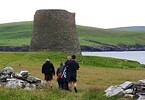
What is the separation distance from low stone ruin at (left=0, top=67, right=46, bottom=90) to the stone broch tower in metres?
40.9

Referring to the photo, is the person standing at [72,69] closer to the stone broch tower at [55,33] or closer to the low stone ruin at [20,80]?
Result: the low stone ruin at [20,80]

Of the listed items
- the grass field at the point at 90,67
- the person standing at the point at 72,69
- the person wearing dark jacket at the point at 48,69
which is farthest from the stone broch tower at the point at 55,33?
the person standing at the point at 72,69

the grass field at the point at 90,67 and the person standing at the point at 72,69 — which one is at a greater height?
the person standing at the point at 72,69

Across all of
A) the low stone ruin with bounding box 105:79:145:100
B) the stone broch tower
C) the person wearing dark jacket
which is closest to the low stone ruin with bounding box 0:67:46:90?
the person wearing dark jacket

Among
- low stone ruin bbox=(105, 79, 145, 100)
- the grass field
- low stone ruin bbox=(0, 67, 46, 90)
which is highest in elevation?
low stone ruin bbox=(105, 79, 145, 100)

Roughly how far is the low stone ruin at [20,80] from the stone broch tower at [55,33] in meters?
40.9

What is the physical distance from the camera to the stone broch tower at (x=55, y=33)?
6869 centimetres

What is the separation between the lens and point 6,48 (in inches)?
6954

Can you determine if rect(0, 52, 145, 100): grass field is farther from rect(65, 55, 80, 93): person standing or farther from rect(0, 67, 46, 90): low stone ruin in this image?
rect(65, 55, 80, 93): person standing

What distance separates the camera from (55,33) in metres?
69.4

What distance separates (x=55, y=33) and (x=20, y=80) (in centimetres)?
4412

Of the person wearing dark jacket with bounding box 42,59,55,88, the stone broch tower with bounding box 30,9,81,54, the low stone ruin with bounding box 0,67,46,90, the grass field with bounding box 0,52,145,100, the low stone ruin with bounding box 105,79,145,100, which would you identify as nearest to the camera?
the low stone ruin with bounding box 105,79,145,100

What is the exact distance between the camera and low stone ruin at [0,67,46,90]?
81.5ft

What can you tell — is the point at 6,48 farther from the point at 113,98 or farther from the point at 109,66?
the point at 113,98
